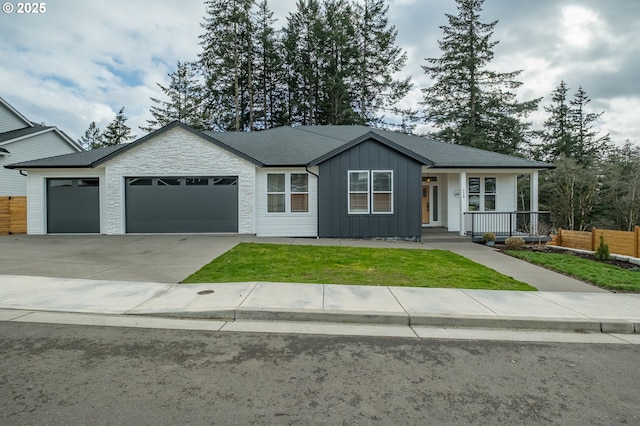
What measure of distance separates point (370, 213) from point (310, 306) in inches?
346

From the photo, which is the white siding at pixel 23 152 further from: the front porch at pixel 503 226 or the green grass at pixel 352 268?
the front porch at pixel 503 226

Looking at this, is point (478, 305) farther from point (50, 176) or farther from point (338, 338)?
point (50, 176)

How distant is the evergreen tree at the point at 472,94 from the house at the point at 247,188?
49.9ft

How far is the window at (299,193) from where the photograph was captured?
1422 cm

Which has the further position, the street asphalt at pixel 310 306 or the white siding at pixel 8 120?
the white siding at pixel 8 120

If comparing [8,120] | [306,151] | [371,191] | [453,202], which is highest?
[8,120]

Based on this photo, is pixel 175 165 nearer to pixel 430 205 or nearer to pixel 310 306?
pixel 310 306

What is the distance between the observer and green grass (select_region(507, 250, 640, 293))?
697 centimetres

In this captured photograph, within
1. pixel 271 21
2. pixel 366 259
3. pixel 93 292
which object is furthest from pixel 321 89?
pixel 93 292

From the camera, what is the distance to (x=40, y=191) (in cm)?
1458

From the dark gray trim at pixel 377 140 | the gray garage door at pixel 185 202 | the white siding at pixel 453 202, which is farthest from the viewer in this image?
the white siding at pixel 453 202

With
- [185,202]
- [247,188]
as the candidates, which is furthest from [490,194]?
[185,202]

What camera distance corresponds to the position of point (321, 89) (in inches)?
1150

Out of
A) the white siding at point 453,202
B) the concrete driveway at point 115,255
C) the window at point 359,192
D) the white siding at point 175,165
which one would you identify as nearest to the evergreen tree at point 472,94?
the white siding at point 453,202
